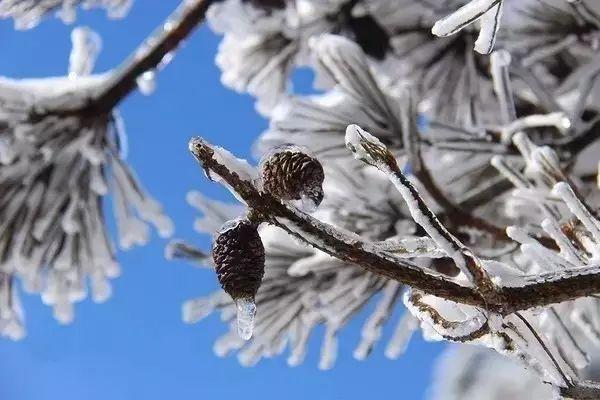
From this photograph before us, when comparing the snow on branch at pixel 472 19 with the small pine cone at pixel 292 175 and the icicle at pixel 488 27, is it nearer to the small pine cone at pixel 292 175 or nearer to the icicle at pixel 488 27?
the icicle at pixel 488 27

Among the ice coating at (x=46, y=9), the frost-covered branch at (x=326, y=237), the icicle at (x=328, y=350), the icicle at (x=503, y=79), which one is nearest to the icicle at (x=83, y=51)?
the ice coating at (x=46, y=9)

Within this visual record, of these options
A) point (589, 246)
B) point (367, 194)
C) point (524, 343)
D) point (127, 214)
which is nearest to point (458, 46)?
point (367, 194)

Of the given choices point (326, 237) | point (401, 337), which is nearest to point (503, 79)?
point (401, 337)

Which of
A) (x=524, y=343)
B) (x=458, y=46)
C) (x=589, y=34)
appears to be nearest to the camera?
(x=524, y=343)

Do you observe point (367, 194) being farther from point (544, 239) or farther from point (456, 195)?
point (544, 239)

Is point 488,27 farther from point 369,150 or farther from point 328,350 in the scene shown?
point 328,350
